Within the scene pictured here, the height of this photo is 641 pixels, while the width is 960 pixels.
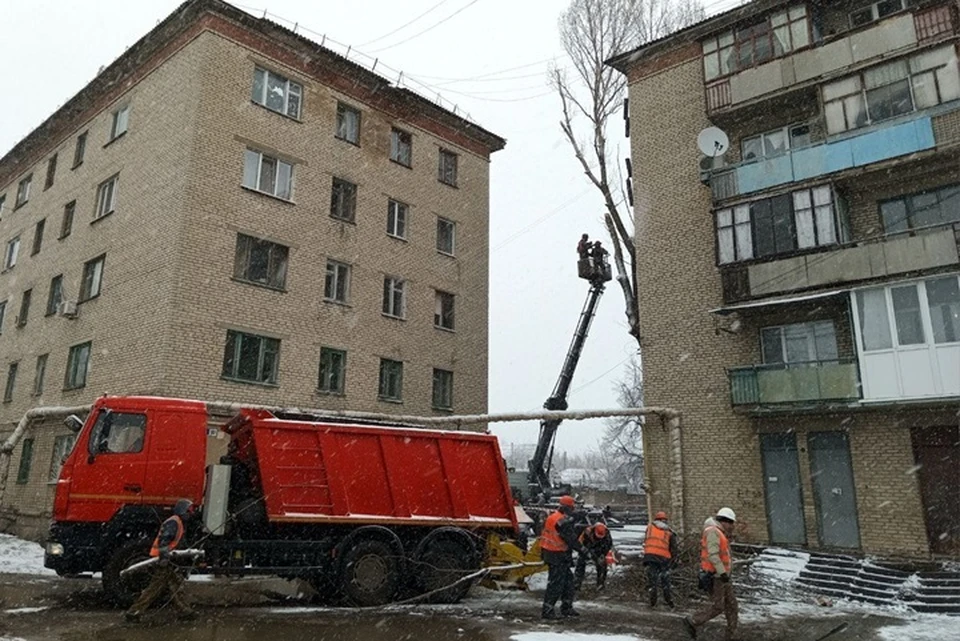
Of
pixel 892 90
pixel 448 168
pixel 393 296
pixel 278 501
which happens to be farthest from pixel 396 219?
pixel 892 90

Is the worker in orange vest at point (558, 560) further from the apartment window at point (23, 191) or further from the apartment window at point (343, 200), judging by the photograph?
the apartment window at point (23, 191)

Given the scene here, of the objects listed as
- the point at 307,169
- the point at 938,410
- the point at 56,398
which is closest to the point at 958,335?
the point at 938,410

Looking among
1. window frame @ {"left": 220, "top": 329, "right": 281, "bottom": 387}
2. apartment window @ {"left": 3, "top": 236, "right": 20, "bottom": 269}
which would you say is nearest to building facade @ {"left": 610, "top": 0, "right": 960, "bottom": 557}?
window frame @ {"left": 220, "top": 329, "right": 281, "bottom": 387}

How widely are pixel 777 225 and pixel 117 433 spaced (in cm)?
1430

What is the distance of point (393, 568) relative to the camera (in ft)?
33.7

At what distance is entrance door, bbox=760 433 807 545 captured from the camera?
15453 millimetres

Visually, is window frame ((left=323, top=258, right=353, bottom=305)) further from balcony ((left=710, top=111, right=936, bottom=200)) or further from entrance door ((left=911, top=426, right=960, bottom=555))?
entrance door ((left=911, top=426, right=960, bottom=555))

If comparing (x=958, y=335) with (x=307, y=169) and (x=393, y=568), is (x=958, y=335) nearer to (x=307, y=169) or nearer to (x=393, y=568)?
(x=393, y=568)

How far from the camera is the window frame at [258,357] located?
17.4 meters

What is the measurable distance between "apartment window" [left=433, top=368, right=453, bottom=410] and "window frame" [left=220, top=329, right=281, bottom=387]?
18.7ft

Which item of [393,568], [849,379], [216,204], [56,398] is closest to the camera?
[393,568]

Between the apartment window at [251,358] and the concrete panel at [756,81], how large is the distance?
13.8m

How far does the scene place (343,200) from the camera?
21.1m

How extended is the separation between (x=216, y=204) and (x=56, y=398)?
7.52 meters
